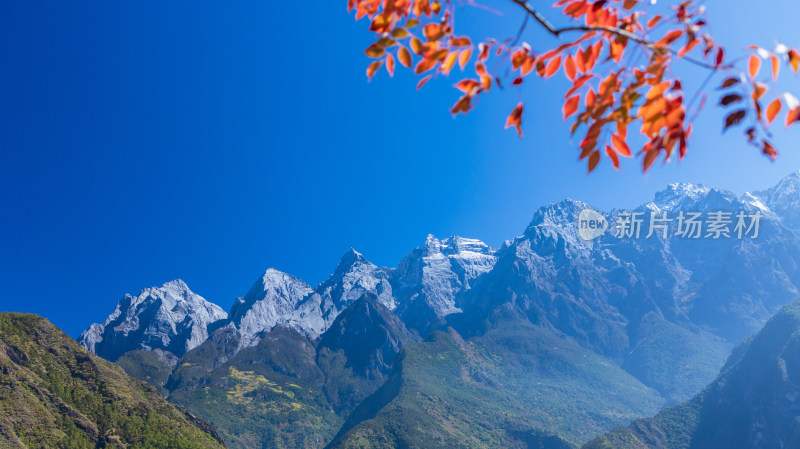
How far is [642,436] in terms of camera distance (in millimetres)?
172250

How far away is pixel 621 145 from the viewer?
360 cm

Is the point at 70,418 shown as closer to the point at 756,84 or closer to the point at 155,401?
the point at 155,401

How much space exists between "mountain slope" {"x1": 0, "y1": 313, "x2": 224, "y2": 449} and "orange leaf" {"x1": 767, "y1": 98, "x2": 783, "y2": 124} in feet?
265

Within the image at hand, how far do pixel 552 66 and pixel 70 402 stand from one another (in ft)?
335

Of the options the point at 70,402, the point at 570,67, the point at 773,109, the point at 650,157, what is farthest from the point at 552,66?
the point at 70,402

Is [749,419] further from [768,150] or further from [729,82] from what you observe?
[729,82]

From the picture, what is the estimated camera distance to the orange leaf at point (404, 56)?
12.7 ft

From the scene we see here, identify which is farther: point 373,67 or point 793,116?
point 373,67

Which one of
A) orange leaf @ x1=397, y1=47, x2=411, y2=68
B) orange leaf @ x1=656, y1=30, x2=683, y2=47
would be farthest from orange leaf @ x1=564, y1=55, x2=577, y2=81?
orange leaf @ x1=397, y1=47, x2=411, y2=68

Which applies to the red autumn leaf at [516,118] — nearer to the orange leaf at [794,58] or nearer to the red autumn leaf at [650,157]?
the red autumn leaf at [650,157]

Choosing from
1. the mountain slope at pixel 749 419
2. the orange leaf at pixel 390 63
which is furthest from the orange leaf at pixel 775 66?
the mountain slope at pixel 749 419

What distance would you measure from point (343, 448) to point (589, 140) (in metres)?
167

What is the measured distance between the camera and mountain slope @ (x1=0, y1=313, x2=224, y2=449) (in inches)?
2689

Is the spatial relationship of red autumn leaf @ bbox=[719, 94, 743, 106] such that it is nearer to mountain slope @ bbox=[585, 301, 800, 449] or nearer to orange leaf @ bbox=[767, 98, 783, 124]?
orange leaf @ bbox=[767, 98, 783, 124]
